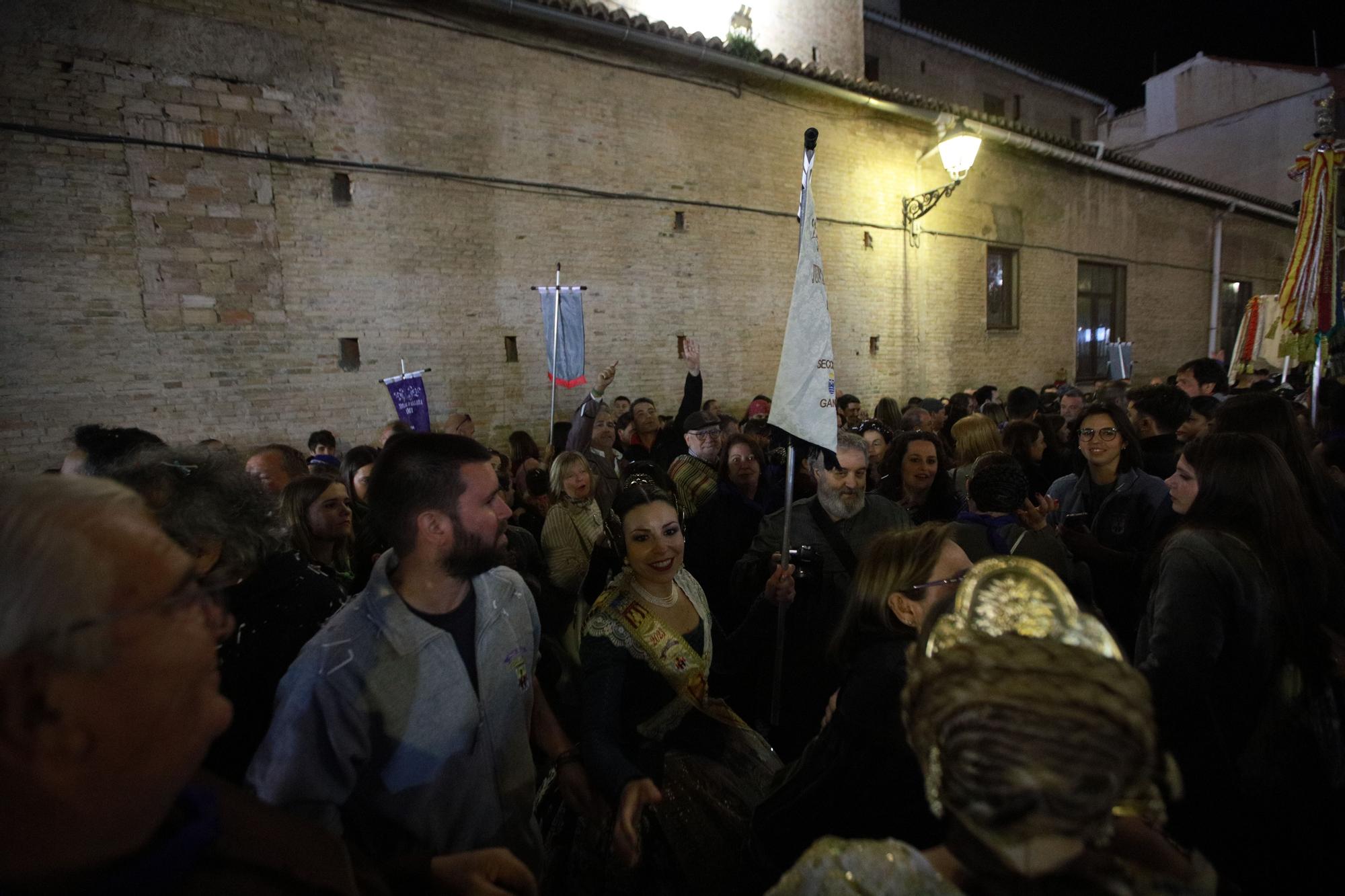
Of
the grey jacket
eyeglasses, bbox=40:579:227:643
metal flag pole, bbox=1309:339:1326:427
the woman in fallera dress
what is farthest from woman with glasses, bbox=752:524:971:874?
metal flag pole, bbox=1309:339:1326:427

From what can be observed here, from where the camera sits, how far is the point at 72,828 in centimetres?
87

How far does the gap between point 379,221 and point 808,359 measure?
6.69 metres

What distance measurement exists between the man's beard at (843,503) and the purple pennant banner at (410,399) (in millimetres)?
5345

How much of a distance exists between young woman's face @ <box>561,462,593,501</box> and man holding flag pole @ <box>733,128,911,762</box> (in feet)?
3.70

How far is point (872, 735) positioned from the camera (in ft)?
5.56

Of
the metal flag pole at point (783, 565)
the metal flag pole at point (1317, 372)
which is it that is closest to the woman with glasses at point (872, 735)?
the metal flag pole at point (783, 565)

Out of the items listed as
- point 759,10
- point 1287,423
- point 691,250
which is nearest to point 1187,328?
point 759,10

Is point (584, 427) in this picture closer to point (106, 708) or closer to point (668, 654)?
point (668, 654)

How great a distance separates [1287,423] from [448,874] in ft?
13.1

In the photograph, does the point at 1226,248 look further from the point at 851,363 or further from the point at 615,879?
the point at 615,879

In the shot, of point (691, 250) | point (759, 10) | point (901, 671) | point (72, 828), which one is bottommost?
point (901, 671)

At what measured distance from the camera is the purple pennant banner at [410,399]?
7.57 meters

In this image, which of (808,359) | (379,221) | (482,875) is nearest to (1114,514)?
(808,359)

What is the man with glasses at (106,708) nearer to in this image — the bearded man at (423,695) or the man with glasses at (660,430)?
the bearded man at (423,695)
